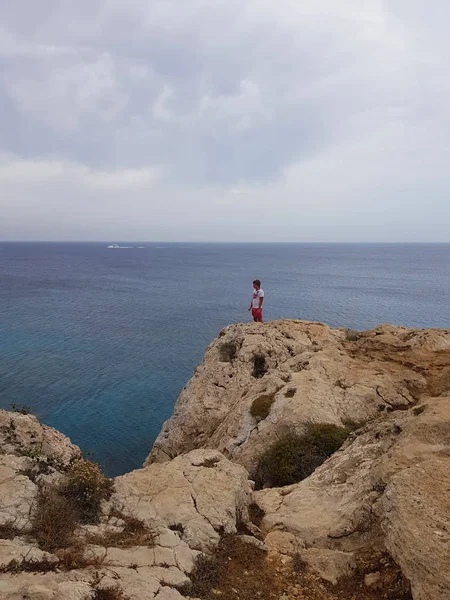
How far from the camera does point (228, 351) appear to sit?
1011 inches

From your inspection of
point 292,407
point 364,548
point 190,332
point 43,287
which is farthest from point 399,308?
point 43,287

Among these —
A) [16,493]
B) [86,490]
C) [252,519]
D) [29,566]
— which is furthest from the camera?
[252,519]

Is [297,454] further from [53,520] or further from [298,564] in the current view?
[53,520]

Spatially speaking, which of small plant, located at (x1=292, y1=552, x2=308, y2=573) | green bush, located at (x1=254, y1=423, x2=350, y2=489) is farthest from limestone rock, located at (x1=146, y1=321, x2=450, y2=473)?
small plant, located at (x1=292, y1=552, x2=308, y2=573)

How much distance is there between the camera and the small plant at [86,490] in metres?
9.65

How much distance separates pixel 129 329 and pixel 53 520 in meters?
65.2

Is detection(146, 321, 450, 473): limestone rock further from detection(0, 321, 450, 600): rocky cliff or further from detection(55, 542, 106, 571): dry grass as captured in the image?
detection(55, 542, 106, 571): dry grass

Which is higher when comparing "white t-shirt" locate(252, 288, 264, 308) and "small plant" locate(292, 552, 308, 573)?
"white t-shirt" locate(252, 288, 264, 308)

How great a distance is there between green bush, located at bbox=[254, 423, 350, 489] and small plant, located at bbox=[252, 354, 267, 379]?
7.85 metres

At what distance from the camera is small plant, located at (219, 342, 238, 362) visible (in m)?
25.4

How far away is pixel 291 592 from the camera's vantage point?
8.48m

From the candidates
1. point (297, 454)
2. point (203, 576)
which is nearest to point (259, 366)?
point (297, 454)

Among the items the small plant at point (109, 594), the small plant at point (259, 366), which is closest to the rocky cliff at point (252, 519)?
the small plant at point (109, 594)

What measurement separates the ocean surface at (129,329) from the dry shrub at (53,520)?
24857 millimetres
